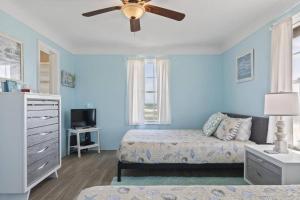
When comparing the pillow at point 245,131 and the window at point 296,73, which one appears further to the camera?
the pillow at point 245,131

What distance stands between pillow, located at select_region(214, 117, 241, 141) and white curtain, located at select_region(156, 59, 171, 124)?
1820 mm

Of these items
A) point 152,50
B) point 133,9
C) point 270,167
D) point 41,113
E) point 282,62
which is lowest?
point 270,167

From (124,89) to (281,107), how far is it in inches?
148

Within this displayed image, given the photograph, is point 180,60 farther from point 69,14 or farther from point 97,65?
point 69,14

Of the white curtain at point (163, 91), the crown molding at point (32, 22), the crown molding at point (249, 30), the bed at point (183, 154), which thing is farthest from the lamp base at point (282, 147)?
the crown molding at point (32, 22)

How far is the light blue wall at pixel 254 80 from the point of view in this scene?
11.6ft

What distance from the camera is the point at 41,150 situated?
10.1ft

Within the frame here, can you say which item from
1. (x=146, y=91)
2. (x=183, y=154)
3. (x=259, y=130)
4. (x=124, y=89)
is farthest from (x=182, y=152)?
(x=124, y=89)

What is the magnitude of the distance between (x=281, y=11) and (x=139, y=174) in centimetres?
312

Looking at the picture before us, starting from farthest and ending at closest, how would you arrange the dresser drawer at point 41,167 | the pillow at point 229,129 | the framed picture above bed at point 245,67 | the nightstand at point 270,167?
the framed picture above bed at point 245,67 < the pillow at point 229,129 < the dresser drawer at point 41,167 < the nightstand at point 270,167

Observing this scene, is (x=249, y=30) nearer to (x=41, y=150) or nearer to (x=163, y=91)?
(x=163, y=91)

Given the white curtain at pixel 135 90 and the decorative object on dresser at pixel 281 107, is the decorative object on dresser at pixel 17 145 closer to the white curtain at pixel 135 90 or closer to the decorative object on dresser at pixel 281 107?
the decorative object on dresser at pixel 281 107

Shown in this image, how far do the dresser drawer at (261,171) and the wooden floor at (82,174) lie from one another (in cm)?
63

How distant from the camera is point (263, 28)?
12.0 ft
